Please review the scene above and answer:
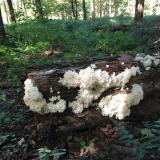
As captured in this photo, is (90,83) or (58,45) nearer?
(90,83)

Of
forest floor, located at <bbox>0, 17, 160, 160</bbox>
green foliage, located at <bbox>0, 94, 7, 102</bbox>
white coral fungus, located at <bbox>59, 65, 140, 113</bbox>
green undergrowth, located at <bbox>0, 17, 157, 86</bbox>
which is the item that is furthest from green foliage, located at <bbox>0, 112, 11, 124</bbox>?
green undergrowth, located at <bbox>0, 17, 157, 86</bbox>

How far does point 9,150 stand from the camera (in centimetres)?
504

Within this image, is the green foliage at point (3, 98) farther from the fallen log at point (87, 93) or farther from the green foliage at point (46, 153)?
the green foliage at point (46, 153)

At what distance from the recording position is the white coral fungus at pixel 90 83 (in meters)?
4.97

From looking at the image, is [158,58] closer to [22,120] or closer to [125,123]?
[125,123]

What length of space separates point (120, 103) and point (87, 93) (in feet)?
1.66

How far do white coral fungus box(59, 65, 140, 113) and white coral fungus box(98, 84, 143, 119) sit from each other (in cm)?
15

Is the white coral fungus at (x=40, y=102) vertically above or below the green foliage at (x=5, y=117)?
above

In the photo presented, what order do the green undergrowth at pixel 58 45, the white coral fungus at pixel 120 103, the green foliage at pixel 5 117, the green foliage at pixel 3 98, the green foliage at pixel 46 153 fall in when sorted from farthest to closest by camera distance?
the green undergrowth at pixel 58 45 → the green foliage at pixel 3 98 → the green foliage at pixel 5 117 → the white coral fungus at pixel 120 103 → the green foliage at pixel 46 153

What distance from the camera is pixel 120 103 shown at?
4902 millimetres

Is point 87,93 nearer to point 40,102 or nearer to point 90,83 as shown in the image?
point 90,83

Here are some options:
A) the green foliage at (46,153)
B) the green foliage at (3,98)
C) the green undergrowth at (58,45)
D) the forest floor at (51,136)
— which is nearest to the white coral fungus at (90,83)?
the forest floor at (51,136)

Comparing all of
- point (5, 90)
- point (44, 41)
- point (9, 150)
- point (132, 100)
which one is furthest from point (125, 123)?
point (44, 41)

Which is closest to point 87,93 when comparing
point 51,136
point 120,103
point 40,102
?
point 120,103
